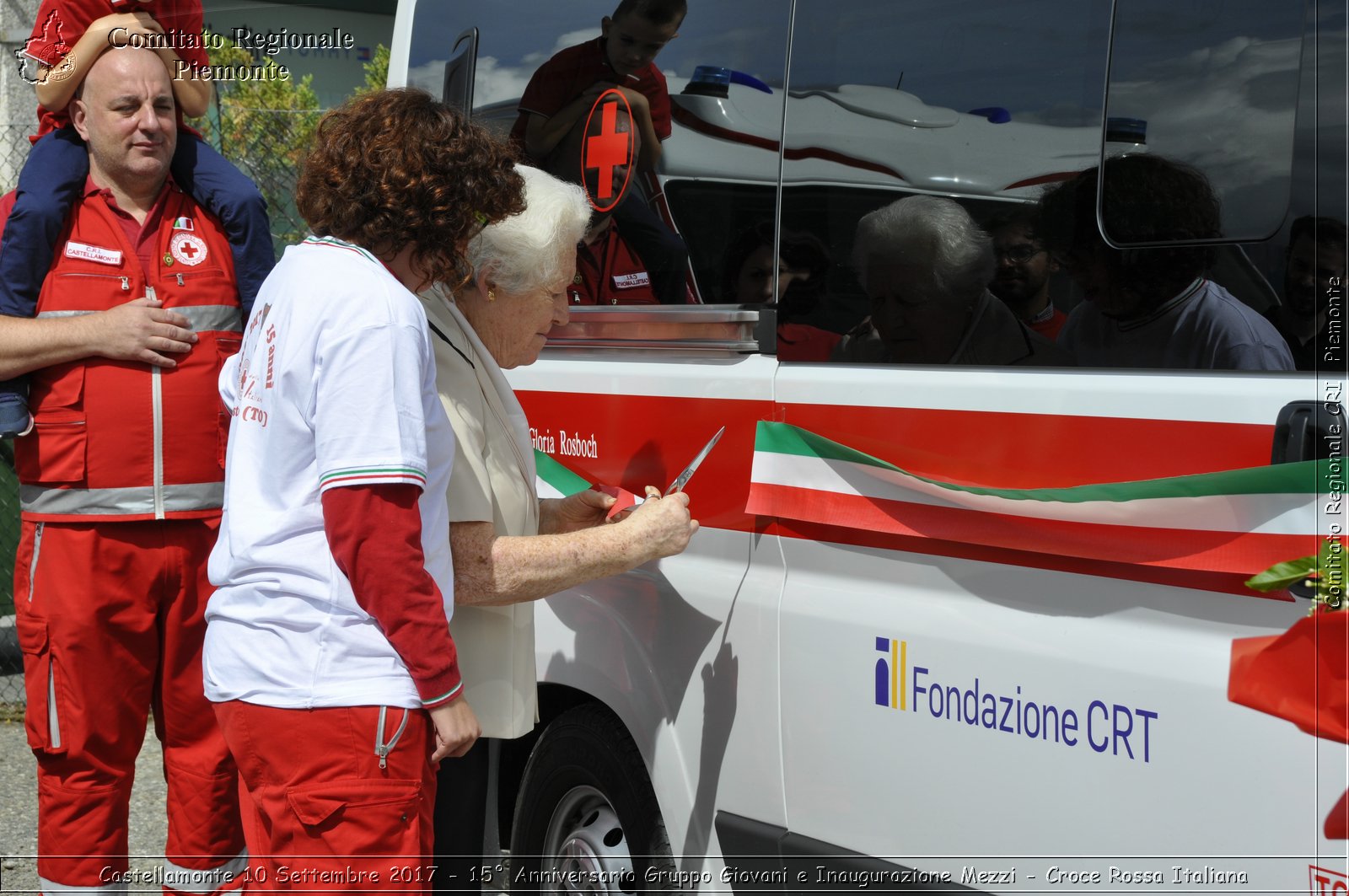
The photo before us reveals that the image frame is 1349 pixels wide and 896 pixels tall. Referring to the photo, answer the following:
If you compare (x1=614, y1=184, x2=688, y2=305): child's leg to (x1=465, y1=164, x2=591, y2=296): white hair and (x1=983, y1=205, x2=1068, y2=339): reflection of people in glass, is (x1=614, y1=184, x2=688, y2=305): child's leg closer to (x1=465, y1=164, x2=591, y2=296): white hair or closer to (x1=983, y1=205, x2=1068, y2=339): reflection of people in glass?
(x1=465, y1=164, x2=591, y2=296): white hair

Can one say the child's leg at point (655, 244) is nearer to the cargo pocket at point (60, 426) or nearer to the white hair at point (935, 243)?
the white hair at point (935, 243)

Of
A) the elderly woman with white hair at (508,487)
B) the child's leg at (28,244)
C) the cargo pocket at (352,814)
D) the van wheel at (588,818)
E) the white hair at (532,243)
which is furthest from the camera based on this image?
the child's leg at (28,244)

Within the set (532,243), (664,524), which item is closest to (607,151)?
(532,243)

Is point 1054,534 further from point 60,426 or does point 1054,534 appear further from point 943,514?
point 60,426

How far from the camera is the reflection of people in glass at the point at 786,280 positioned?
7.70 ft

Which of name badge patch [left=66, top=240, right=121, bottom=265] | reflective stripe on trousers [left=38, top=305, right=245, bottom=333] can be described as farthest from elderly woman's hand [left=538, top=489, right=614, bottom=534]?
name badge patch [left=66, top=240, right=121, bottom=265]

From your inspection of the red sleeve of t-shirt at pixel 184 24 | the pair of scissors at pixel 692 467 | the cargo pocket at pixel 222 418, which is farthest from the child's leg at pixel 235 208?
the pair of scissors at pixel 692 467

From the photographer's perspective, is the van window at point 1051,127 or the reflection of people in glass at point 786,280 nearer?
the van window at point 1051,127

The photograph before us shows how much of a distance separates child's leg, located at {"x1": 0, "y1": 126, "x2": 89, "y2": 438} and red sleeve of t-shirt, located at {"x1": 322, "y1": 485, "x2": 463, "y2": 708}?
1350mm

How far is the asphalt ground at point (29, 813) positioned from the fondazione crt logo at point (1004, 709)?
294cm

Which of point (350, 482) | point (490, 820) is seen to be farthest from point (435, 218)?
point (490, 820)

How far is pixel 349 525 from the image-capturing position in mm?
1893

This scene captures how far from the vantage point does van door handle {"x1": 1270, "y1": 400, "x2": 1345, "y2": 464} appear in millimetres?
1628

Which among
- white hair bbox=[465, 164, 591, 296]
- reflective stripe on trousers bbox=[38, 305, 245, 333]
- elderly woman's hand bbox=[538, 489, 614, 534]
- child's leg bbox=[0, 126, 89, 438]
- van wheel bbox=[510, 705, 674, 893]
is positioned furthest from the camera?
reflective stripe on trousers bbox=[38, 305, 245, 333]
